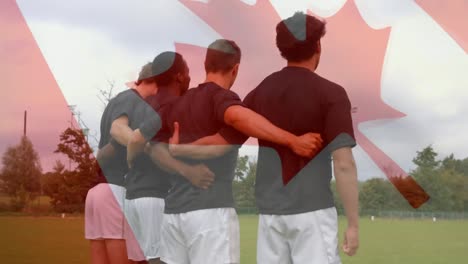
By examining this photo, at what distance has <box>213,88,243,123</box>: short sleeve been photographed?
3.89 meters

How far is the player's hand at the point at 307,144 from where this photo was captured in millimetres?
3615

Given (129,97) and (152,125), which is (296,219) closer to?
(152,125)

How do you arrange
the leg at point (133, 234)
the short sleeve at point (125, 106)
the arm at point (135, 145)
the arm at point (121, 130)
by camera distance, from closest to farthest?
1. the arm at point (135, 145)
2. the arm at point (121, 130)
3. the short sleeve at point (125, 106)
4. the leg at point (133, 234)

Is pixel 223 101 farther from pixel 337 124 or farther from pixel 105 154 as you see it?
pixel 105 154

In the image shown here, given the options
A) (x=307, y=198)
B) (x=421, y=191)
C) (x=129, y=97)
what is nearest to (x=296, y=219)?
(x=307, y=198)

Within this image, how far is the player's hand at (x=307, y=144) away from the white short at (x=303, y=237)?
0.32m

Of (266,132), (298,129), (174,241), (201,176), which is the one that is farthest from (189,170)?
(298,129)

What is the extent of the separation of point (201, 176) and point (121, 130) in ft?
3.90

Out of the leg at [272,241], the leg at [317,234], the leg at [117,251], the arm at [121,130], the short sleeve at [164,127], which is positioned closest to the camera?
the leg at [317,234]

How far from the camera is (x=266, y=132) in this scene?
12.2ft

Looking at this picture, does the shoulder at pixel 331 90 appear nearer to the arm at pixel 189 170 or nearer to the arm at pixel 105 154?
the arm at pixel 189 170

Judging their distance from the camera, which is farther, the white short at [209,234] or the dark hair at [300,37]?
the white short at [209,234]

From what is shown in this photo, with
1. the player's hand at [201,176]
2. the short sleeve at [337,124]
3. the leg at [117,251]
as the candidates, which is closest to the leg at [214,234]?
the player's hand at [201,176]

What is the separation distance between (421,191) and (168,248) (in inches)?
59.8
